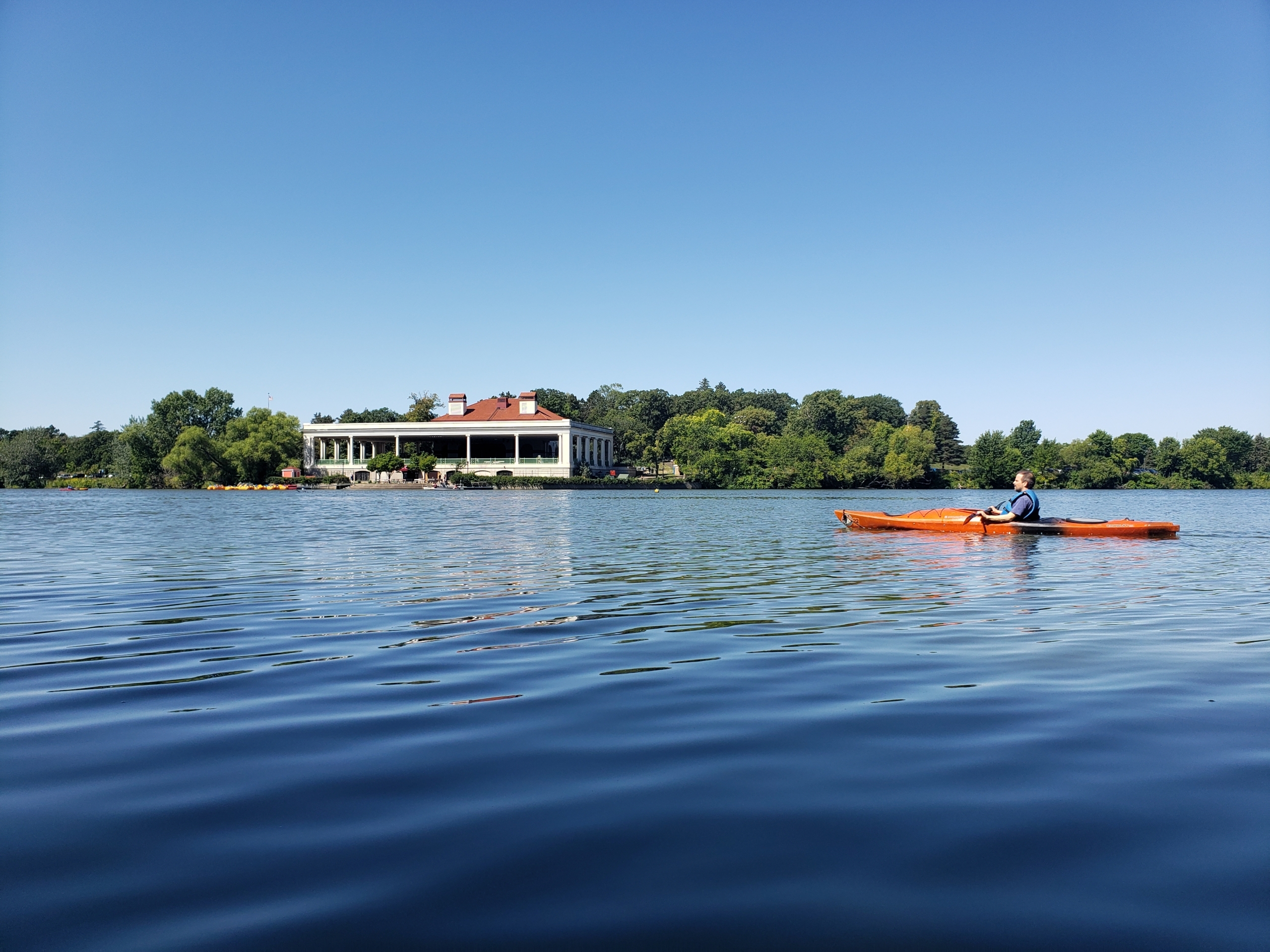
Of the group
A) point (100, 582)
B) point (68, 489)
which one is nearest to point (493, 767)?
point (100, 582)

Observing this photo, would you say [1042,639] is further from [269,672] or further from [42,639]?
[42,639]

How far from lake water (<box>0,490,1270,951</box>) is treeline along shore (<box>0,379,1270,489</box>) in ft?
237

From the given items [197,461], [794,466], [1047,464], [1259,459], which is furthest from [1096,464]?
[197,461]

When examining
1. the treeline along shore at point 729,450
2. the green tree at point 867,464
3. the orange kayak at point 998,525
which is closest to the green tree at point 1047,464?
the treeline along shore at point 729,450

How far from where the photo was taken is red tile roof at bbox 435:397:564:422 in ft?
274

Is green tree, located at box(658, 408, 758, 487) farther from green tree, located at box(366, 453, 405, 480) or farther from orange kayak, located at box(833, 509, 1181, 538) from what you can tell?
orange kayak, located at box(833, 509, 1181, 538)

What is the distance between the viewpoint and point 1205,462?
94.1 meters

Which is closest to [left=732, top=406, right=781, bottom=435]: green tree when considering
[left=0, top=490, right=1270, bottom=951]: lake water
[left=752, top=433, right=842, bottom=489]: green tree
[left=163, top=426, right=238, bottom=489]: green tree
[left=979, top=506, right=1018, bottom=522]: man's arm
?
[left=752, top=433, right=842, bottom=489]: green tree

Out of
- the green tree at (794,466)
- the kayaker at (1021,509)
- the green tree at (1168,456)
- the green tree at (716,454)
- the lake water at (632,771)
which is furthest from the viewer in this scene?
the green tree at (1168,456)

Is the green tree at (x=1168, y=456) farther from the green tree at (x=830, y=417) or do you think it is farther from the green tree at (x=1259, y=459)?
the green tree at (x=830, y=417)

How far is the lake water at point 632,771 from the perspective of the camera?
8.07ft

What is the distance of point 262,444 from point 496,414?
2022 centimetres

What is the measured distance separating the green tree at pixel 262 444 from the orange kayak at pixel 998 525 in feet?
225

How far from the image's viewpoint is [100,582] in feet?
35.2
